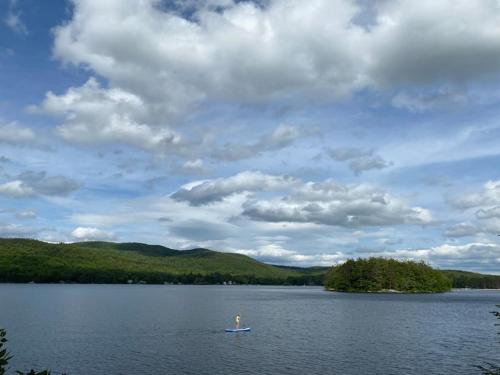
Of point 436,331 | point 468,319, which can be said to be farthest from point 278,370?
point 468,319

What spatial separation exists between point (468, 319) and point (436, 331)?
3601 cm

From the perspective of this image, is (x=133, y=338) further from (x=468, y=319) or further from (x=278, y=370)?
(x=468, y=319)

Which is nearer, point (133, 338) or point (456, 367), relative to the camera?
point (456, 367)

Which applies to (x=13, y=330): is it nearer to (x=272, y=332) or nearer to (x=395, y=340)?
(x=272, y=332)

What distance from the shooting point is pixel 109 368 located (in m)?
63.8

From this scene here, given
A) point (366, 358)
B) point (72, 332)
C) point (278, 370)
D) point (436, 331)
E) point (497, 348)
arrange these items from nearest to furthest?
point (278, 370), point (366, 358), point (497, 348), point (72, 332), point (436, 331)

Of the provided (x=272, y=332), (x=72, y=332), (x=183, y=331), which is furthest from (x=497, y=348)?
(x=72, y=332)

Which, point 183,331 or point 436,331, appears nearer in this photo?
point 183,331

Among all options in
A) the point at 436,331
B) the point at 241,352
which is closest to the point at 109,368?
the point at 241,352

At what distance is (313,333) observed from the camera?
3957 inches

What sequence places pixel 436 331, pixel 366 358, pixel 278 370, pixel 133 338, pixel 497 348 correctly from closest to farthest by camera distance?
1. pixel 278 370
2. pixel 366 358
3. pixel 497 348
4. pixel 133 338
5. pixel 436 331

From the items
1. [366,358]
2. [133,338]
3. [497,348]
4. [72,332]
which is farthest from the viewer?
[72,332]

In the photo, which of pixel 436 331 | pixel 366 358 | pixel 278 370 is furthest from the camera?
pixel 436 331

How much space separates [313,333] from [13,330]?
6026 cm
